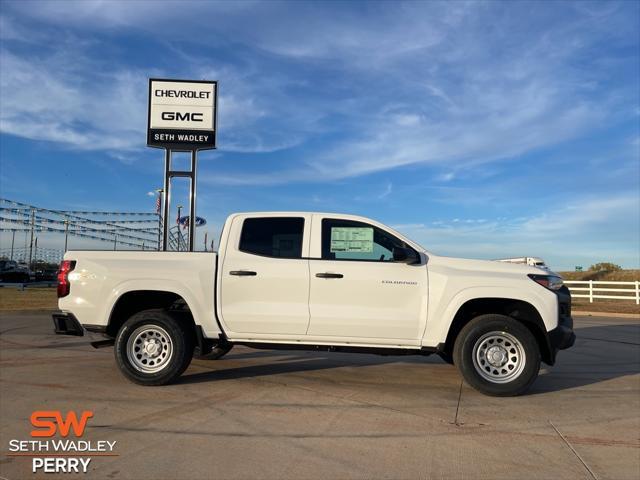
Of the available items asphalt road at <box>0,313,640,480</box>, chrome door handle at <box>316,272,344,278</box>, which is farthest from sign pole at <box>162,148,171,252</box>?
chrome door handle at <box>316,272,344,278</box>

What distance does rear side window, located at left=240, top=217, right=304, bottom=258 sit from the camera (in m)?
6.18

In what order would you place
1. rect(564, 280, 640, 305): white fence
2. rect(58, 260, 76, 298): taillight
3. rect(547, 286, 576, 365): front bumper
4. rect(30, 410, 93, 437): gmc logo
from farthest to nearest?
rect(564, 280, 640, 305): white fence
rect(58, 260, 76, 298): taillight
rect(547, 286, 576, 365): front bumper
rect(30, 410, 93, 437): gmc logo

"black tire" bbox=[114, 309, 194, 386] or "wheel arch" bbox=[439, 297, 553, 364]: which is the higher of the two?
"wheel arch" bbox=[439, 297, 553, 364]

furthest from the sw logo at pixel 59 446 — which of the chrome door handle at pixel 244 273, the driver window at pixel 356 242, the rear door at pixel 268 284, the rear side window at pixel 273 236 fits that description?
the driver window at pixel 356 242

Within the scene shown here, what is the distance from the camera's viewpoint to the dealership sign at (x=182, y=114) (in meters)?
15.8

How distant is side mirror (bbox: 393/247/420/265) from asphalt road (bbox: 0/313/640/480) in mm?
1555

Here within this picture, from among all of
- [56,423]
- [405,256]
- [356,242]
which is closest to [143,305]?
[56,423]

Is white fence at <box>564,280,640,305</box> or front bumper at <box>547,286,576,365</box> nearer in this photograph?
front bumper at <box>547,286,576,365</box>

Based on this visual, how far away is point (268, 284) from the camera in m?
6.02

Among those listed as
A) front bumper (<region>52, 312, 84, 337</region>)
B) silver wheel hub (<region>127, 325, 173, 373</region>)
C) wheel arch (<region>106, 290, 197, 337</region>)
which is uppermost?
wheel arch (<region>106, 290, 197, 337</region>)

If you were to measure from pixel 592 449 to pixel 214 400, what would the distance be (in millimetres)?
3631

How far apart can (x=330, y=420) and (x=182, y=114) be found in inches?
527

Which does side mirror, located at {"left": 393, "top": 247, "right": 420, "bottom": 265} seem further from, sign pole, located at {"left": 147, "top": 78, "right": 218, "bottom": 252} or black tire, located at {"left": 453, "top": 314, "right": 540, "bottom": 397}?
sign pole, located at {"left": 147, "top": 78, "right": 218, "bottom": 252}

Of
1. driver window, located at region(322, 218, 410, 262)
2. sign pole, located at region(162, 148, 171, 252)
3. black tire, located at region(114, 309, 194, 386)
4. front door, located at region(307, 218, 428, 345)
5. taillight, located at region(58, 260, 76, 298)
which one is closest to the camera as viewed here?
front door, located at region(307, 218, 428, 345)
